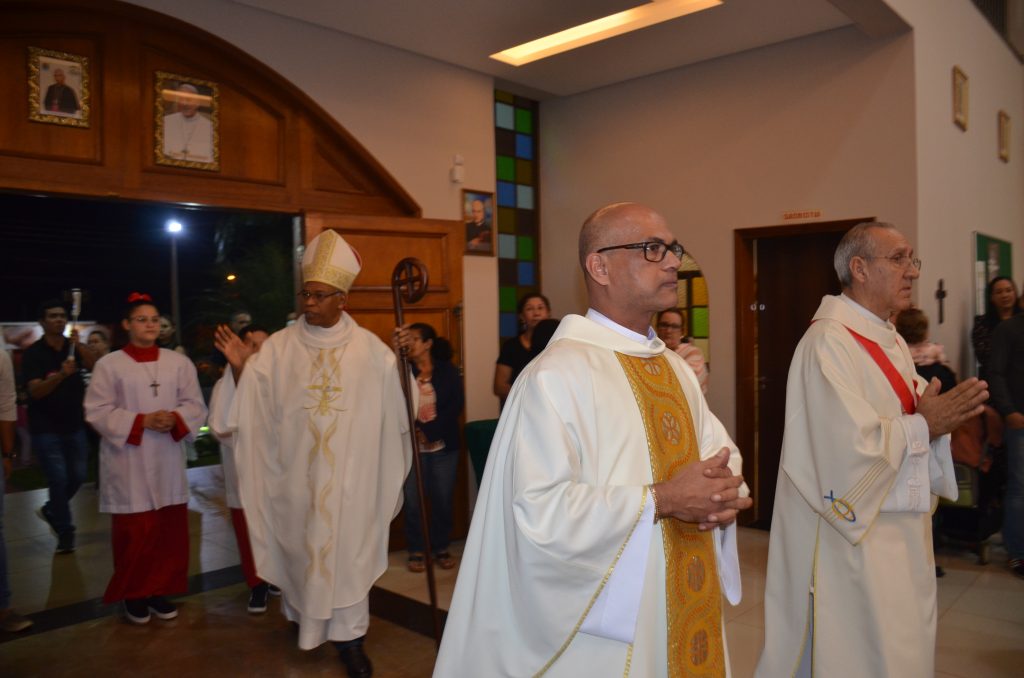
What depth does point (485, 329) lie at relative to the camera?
5996 mm

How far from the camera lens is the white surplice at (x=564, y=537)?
5.50 ft

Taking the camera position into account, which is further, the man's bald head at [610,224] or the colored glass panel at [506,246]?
the colored glass panel at [506,246]

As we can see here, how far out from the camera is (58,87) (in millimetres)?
4109

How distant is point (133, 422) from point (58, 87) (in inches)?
71.6

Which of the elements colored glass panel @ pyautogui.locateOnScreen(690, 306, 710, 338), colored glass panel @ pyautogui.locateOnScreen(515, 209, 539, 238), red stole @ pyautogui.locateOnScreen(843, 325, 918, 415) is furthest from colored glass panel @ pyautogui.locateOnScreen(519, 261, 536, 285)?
red stole @ pyautogui.locateOnScreen(843, 325, 918, 415)

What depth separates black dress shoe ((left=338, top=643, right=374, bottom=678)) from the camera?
11.4 ft

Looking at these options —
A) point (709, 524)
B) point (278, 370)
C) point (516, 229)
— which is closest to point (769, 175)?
point (516, 229)

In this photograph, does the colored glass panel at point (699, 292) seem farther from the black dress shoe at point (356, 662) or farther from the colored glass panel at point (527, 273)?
the black dress shoe at point (356, 662)

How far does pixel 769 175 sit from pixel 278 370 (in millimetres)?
3826

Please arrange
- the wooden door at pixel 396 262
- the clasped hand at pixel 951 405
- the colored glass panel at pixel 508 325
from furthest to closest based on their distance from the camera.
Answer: the colored glass panel at pixel 508 325
the wooden door at pixel 396 262
the clasped hand at pixel 951 405

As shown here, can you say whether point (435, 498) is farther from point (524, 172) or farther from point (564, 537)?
point (564, 537)

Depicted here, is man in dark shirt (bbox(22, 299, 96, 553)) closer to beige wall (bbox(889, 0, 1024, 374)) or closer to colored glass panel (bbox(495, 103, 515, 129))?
colored glass panel (bbox(495, 103, 515, 129))

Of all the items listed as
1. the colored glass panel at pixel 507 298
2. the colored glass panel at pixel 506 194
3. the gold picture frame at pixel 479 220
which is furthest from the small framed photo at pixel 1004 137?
the gold picture frame at pixel 479 220

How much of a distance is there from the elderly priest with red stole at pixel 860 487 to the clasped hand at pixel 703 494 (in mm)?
995
